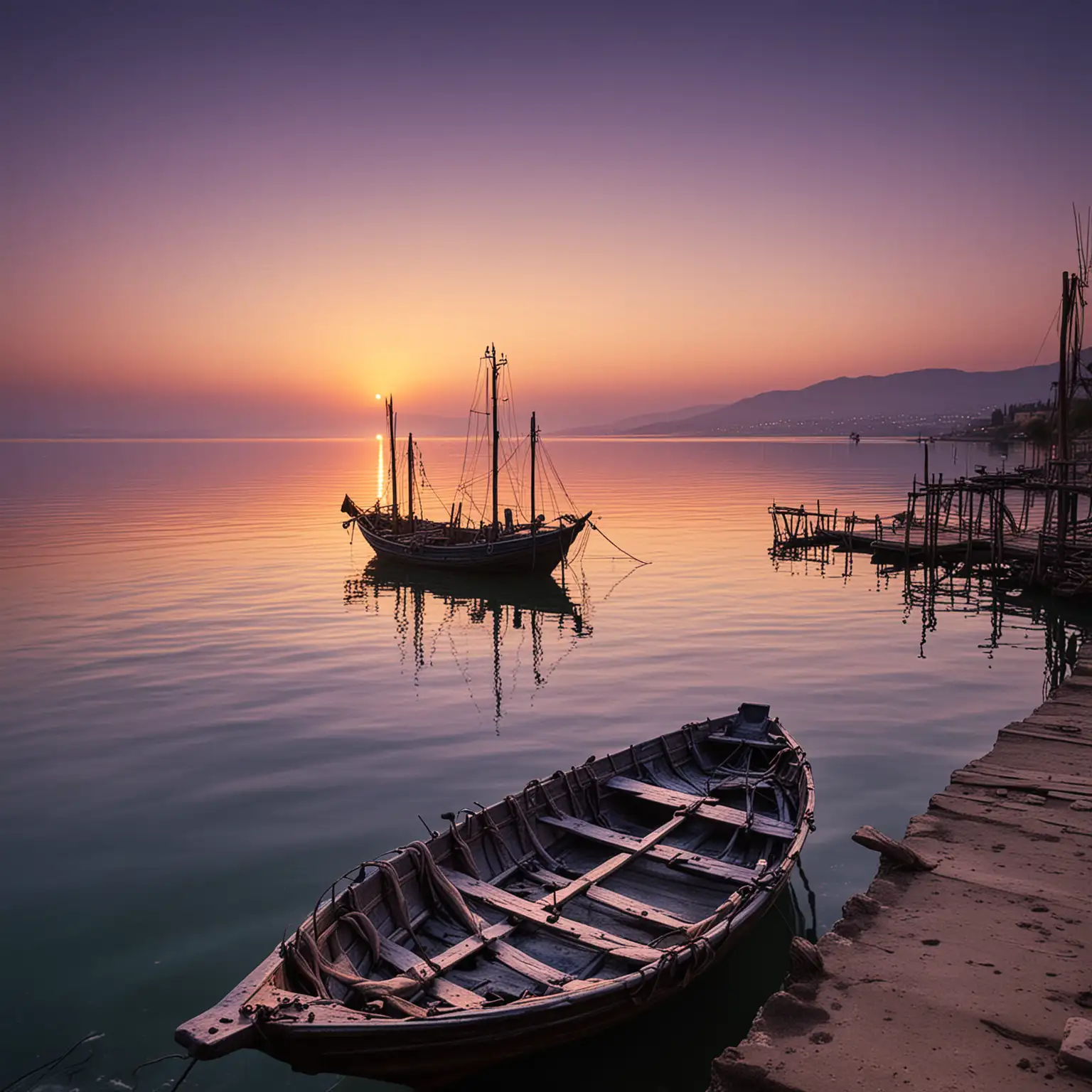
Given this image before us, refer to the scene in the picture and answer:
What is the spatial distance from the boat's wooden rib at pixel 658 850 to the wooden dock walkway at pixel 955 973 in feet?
4.59

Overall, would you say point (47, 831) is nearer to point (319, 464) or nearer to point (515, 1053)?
point (515, 1053)

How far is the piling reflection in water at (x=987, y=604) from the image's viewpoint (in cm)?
2820

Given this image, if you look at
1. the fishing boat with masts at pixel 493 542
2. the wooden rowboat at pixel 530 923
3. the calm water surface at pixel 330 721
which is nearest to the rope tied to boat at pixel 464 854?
the wooden rowboat at pixel 530 923

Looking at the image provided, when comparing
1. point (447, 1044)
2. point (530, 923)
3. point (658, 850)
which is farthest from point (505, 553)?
point (447, 1044)

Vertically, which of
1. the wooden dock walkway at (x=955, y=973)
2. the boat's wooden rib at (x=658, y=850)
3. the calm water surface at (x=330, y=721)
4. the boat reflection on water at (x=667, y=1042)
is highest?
the boat's wooden rib at (x=658, y=850)

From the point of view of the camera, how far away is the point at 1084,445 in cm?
9162

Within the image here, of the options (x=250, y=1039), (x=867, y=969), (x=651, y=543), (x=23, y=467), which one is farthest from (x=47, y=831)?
(x=23, y=467)

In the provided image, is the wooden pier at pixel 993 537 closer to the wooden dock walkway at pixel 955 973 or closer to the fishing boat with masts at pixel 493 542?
the fishing boat with masts at pixel 493 542

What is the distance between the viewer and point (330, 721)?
20.7m

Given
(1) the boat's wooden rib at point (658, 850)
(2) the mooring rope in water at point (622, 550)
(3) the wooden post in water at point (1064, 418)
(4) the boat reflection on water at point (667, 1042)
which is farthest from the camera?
(2) the mooring rope in water at point (622, 550)

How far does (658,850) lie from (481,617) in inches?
973

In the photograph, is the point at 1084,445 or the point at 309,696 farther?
the point at 1084,445

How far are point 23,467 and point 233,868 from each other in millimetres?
174445

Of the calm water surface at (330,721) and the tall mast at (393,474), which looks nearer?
the calm water surface at (330,721)
